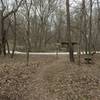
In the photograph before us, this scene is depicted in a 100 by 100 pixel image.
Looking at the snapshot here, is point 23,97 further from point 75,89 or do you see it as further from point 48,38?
point 48,38

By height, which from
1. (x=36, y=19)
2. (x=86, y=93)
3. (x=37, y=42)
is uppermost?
(x=36, y=19)

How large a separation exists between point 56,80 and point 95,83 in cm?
191

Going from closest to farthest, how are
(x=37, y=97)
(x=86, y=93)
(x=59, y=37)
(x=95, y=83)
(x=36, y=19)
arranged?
(x=37, y=97) → (x=86, y=93) → (x=95, y=83) → (x=36, y=19) → (x=59, y=37)

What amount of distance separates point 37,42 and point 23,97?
3518cm

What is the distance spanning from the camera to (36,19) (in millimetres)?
42469

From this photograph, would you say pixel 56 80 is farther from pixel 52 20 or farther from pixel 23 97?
pixel 52 20

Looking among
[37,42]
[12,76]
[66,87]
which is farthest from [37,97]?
[37,42]

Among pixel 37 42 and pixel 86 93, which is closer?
pixel 86 93

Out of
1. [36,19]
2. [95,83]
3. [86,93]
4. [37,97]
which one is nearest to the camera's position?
[37,97]

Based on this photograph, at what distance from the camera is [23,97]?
796 cm

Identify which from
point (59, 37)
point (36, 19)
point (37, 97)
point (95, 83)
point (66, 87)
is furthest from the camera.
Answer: point (59, 37)

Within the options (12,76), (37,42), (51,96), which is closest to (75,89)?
(51,96)

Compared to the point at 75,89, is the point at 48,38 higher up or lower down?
higher up

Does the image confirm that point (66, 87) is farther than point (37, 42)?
No
